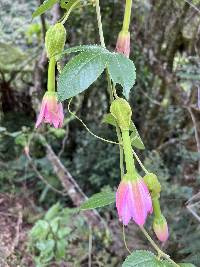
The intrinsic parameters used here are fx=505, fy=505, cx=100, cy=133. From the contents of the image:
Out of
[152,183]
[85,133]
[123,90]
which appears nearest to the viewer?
[123,90]

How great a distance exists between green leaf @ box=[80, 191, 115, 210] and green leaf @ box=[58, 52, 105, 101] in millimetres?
219

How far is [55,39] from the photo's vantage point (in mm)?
580

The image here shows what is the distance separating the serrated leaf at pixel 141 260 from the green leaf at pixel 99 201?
0.11 m

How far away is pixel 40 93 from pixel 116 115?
1.85 meters

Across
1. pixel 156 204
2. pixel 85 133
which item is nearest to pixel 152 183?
pixel 156 204

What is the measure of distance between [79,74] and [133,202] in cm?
15

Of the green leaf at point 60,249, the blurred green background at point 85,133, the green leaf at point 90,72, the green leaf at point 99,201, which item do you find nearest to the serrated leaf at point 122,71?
the green leaf at point 90,72

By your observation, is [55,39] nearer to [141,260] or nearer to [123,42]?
[123,42]

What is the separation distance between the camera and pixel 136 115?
262 centimetres

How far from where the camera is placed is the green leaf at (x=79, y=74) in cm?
52

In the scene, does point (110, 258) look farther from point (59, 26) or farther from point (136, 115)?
point (59, 26)

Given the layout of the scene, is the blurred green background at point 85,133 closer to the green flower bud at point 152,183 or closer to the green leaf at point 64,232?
the green leaf at point 64,232

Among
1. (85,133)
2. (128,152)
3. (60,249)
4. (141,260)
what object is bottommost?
(60,249)

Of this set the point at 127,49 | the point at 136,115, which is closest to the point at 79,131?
the point at 136,115
